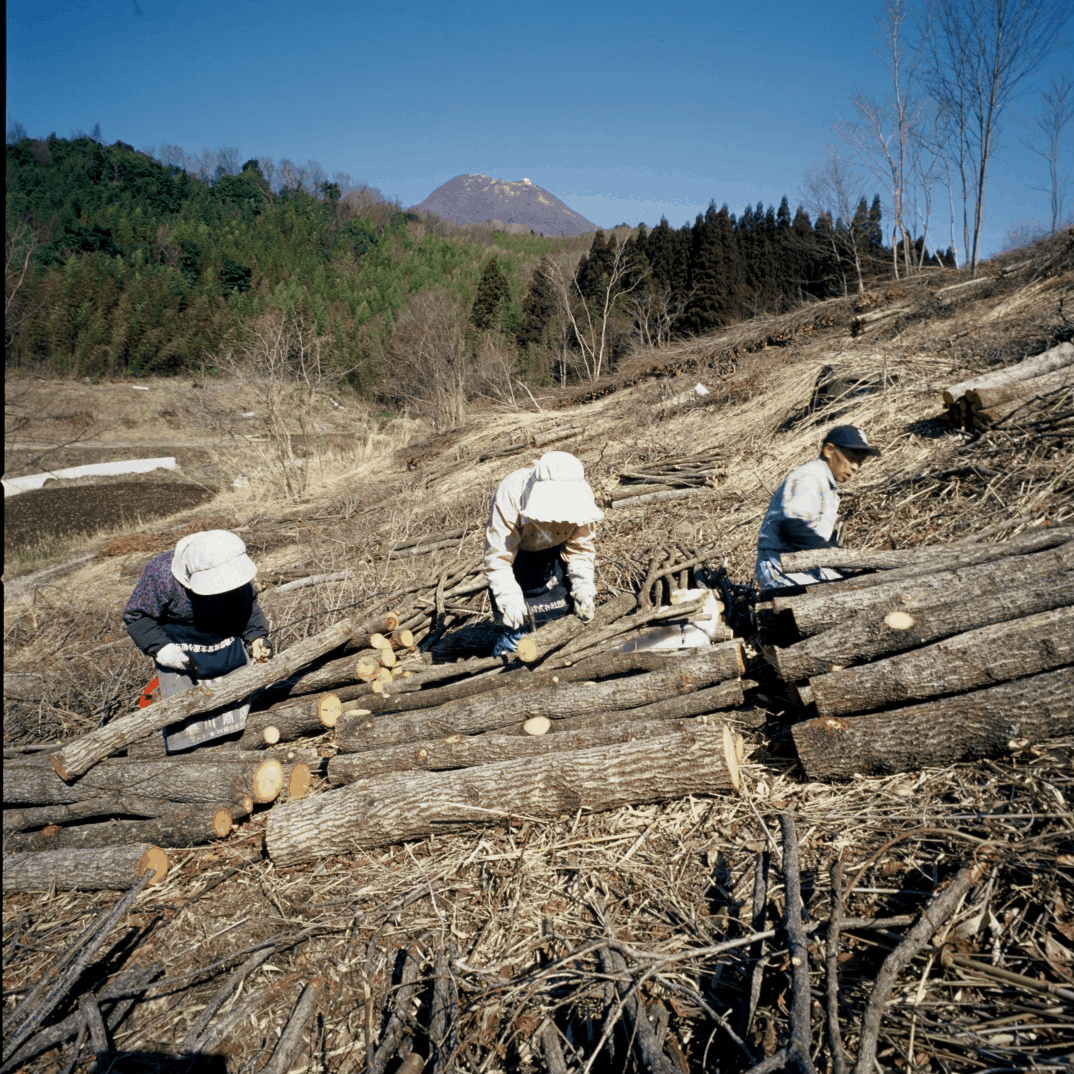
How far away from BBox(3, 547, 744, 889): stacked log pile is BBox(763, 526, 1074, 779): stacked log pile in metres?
0.44

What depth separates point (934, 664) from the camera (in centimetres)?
319

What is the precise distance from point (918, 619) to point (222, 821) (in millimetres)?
3842

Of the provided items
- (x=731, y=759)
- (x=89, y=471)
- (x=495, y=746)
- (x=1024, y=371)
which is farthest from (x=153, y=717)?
(x=89, y=471)

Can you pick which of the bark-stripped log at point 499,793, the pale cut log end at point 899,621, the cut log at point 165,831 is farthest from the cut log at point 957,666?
the cut log at point 165,831

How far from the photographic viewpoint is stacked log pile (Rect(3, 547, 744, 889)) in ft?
10.8

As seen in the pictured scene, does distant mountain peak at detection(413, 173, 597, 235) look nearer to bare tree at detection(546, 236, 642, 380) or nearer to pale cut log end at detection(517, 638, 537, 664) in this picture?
bare tree at detection(546, 236, 642, 380)

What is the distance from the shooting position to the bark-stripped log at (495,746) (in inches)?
A: 136

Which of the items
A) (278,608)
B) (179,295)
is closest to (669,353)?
(278,608)

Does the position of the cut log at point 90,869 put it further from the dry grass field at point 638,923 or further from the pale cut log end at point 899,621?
the pale cut log end at point 899,621

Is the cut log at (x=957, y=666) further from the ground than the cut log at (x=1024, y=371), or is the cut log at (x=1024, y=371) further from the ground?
the cut log at (x=1024, y=371)

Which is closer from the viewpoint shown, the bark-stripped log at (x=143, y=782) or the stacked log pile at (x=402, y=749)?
the stacked log pile at (x=402, y=749)

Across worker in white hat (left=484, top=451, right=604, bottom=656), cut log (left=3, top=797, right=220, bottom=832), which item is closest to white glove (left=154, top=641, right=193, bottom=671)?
cut log (left=3, top=797, right=220, bottom=832)

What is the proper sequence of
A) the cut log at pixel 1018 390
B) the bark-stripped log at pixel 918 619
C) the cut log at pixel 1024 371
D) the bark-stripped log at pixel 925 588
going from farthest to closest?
the cut log at pixel 1024 371, the cut log at pixel 1018 390, the bark-stripped log at pixel 925 588, the bark-stripped log at pixel 918 619

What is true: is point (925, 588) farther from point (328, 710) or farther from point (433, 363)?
point (433, 363)
